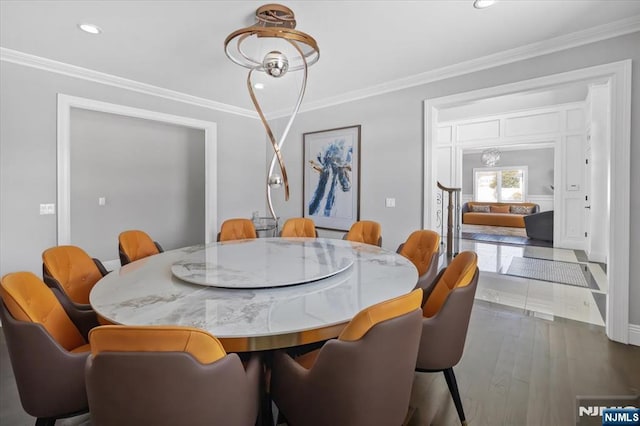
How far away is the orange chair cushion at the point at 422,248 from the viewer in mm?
2641

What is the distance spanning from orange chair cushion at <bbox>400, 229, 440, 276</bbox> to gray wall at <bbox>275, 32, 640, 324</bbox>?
1037 mm

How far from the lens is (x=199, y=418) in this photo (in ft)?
3.18

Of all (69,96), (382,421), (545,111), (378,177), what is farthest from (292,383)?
(545,111)

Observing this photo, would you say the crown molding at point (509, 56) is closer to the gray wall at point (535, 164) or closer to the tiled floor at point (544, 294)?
the tiled floor at point (544, 294)

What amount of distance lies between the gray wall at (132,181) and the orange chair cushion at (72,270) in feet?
11.2

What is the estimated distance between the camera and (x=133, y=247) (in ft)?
9.30

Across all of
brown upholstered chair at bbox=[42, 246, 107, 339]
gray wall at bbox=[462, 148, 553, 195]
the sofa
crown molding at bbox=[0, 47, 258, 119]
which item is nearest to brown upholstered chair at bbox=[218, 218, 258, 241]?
brown upholstered chair at bbox=[42, 246, 107, 339]

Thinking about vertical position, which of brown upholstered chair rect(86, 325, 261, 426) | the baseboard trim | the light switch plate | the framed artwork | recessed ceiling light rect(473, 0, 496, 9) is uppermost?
recessed ceiling light rect(473, 0, 496, 9)

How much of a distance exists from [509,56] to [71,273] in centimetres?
401

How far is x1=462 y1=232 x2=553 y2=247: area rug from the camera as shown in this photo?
6996 mm

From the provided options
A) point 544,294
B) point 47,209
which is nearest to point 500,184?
point 544,294

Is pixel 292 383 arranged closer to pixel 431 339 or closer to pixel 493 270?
pixel 431 339

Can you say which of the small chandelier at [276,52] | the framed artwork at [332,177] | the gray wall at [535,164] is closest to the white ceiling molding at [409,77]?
the framed artwork at [332,177]

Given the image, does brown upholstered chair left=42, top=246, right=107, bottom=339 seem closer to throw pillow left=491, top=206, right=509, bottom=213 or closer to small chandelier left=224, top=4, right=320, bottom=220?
small chandelier left=224, top=4, right=320, bottom=220
